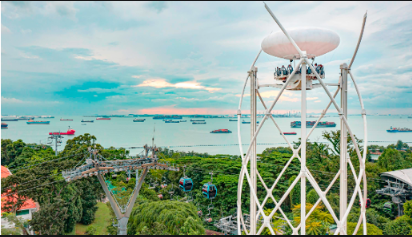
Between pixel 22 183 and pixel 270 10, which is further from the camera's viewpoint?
pixel 22 183

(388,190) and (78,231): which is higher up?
(388,190)

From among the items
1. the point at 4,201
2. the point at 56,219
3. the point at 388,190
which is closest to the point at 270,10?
the point at 56,219

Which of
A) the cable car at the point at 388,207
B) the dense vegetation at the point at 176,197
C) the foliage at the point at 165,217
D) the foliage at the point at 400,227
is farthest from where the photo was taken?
the cable car at the point at 388,207

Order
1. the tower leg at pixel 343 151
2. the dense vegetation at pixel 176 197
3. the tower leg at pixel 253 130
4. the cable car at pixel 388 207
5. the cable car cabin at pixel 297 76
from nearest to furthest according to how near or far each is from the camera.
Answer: the cable car cabin at pixel 297 76 → the tower leg at pixel 343 151 → the tower leg at pixel 253 130 → the dense vegetation at pixel 176 197 → the cable car at pixel 388 207

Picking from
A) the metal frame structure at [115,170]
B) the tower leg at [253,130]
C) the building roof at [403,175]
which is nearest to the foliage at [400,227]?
the building roof at [403,175]

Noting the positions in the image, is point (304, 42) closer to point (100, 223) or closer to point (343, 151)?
point (343, 151)

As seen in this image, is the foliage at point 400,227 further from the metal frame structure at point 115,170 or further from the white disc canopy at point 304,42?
the metal frame structure at point 115,170

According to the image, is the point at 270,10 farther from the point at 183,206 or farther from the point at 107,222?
the point at 107,222
